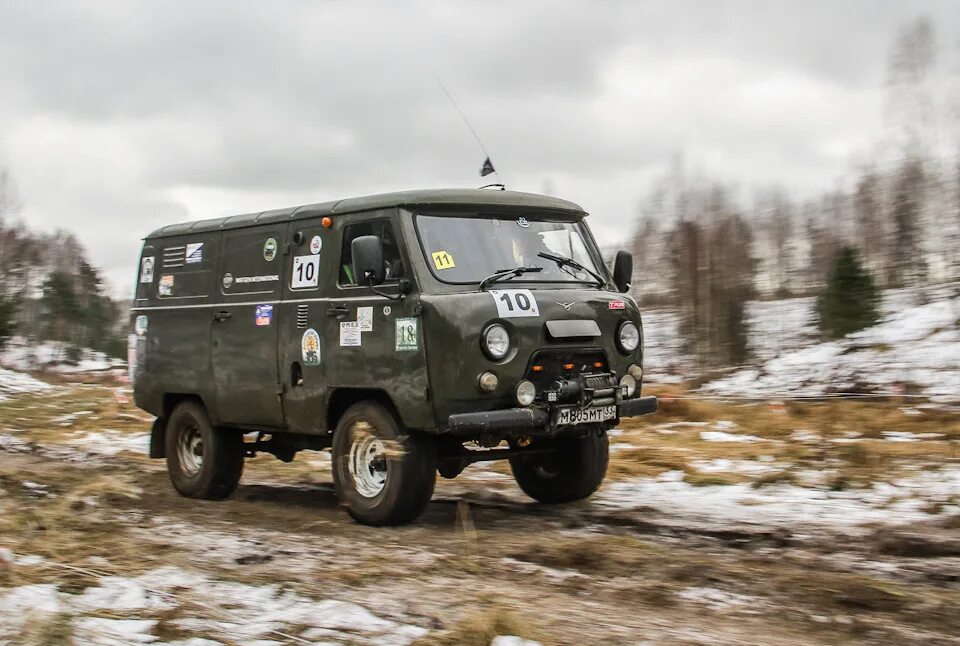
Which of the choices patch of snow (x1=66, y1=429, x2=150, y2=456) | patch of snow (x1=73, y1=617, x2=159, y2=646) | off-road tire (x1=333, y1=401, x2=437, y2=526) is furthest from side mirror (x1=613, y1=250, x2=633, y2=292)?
patch of snow (x1=66, y1=429, x2=150, y2=456)

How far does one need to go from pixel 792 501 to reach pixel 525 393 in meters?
2.49

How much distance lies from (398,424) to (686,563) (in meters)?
2.48

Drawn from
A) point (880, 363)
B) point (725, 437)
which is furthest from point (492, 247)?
point (880, 363)

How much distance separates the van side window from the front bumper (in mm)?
1229

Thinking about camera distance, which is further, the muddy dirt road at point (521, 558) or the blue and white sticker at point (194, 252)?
the blue and white sticker at point (194, 252)

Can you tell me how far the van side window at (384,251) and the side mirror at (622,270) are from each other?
2.06 m

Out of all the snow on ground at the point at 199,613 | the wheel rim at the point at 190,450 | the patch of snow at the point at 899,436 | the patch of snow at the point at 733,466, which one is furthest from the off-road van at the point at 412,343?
the patch of snow at the point at 899,436

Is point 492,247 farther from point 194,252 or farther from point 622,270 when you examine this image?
point 194,252

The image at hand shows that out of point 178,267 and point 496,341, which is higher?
point 178,267

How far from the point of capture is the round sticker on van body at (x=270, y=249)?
28.7 ft

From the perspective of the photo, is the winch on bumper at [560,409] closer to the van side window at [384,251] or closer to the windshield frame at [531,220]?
the windshield frame at [531,220]

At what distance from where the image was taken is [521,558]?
6348 mm

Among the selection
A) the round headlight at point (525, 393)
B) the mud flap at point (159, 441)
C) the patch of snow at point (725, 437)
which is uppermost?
the round headlight at point (525, 393)

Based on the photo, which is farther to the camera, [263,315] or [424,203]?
[263,315]
